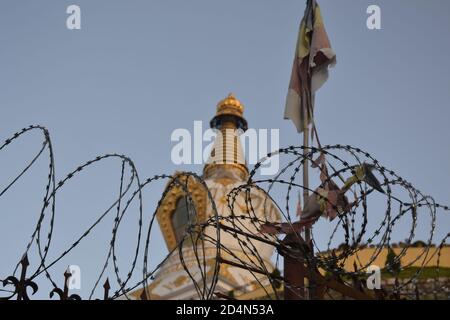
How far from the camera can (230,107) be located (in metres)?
45.6

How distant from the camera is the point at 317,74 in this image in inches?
569

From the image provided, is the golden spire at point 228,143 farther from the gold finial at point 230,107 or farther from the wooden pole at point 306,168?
the wooden pole at point 306,168

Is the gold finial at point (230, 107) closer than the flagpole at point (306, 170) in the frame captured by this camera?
No

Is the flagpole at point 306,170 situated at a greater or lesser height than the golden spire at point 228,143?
lesser

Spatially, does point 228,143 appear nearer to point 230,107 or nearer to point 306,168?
point 230,107

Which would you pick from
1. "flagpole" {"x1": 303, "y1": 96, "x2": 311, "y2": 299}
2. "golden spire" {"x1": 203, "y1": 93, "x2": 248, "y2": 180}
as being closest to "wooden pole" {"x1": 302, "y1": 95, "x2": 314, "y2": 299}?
"flagpole" {"x1": 303, "y1": 96, "x2": 311, "y2": 299}

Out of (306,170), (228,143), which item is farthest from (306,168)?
(228,143)

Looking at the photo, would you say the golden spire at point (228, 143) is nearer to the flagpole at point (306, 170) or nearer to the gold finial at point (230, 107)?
the gold finial at point (230, 107)

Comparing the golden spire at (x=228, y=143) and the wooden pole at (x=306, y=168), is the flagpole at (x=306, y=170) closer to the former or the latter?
the wooden pole at (x=306, y=168)

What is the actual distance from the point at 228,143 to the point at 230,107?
114 inches

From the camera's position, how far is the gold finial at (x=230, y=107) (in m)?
45.4

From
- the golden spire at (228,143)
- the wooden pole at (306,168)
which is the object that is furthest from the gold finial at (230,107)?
the wooden pole at (306,168)
